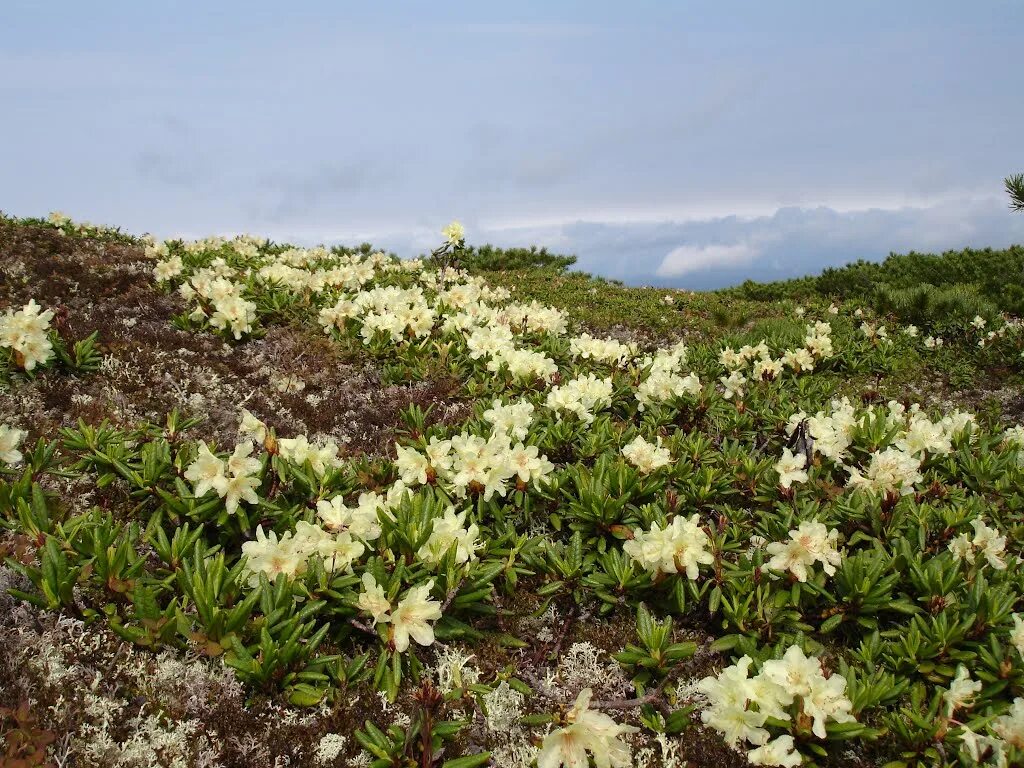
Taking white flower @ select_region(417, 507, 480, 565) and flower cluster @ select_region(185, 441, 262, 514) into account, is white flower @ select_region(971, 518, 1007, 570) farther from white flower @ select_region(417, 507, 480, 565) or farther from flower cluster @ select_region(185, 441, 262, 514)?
flower cluster @ select_region(185, 441, 262, 514)

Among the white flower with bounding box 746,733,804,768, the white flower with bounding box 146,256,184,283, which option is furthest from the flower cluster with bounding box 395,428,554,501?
the white flower with bounding box 146,256,184,283

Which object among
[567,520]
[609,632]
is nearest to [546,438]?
[567,520]

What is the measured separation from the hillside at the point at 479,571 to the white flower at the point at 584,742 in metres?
0.02

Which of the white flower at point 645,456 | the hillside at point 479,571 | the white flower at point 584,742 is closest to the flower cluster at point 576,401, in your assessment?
the hillside at point 479,571

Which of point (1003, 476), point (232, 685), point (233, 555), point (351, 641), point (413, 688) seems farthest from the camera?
point (1003, 476)

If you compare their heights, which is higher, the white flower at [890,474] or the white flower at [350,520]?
the white flower at [350,520]

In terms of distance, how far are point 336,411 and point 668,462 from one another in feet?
10.5

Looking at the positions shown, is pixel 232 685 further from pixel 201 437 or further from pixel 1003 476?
pixel 1003 476

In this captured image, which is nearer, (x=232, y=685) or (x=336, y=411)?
(x=232, y=685)

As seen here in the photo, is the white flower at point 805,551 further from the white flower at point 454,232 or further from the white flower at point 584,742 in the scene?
the white flower at point 454,232

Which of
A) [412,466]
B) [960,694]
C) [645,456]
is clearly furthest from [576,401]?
[960,694]

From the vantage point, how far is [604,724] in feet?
7.59

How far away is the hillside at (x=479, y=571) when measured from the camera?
2.60m

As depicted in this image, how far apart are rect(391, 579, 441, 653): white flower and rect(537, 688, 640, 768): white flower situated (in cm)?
73
